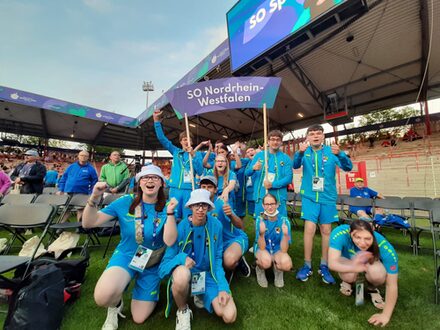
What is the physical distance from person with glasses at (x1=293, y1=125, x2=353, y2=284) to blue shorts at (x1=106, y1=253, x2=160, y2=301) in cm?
165

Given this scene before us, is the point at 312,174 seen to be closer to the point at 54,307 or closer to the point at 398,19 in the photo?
the point at 54,307

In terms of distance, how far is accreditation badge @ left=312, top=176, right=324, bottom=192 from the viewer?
2.68m

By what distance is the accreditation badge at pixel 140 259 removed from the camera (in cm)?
192

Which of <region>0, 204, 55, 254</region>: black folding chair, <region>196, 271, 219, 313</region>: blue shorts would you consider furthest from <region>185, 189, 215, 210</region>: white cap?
<region>0, 204, 55, 254</region>: black folding chair

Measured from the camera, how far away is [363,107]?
10023mm

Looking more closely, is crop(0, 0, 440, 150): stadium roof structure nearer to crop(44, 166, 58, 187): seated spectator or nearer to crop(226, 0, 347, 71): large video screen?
crop(226, 0, 347, 71): large video screen

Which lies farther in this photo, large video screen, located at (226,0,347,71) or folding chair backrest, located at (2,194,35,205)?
large video screen, located at (226,0,347,71)

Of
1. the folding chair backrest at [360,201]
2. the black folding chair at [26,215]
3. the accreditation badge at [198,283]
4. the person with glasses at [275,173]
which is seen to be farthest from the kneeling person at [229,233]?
the folding chair backrest at [360,201]

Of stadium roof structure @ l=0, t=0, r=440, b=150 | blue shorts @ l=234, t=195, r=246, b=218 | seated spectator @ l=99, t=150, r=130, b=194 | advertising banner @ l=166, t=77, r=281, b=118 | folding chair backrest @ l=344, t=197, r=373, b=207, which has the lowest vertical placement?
folding chair backrest @ l=344, t=197, r=373, b=207

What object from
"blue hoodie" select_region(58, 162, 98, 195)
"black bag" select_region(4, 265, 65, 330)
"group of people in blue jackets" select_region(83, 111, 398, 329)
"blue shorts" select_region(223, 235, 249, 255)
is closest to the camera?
"black bag" select_region(4, 265, 65, 330)

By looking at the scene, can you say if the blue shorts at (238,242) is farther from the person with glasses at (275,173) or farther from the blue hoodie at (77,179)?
the blue hoodie at (77,179)

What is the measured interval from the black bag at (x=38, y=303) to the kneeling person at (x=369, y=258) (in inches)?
89.3

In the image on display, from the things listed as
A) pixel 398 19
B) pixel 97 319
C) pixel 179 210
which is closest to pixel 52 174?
pixel 179 210

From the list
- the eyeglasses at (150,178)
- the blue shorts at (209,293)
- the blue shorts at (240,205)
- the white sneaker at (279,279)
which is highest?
the eyeglasses at (150,178)
